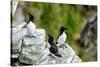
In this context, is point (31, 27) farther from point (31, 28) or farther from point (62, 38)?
point (62, 38)

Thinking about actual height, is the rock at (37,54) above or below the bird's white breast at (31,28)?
below

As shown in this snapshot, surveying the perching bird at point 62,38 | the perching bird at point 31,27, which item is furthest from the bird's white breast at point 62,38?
the perching bird at point 31,27

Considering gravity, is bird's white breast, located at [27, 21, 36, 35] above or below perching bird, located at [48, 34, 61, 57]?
above

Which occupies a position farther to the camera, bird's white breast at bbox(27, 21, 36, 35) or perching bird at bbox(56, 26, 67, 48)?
perching bird at bbox(56, 26, 67, 48)

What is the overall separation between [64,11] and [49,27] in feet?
0.77

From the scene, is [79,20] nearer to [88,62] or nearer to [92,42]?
[92,42]

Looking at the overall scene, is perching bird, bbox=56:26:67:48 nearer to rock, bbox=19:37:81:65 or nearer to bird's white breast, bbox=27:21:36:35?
rock, bbox=19:37:81:65

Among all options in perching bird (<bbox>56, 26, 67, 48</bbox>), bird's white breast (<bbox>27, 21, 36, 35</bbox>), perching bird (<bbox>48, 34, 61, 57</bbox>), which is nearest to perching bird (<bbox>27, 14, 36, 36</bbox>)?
bird's white breast (<bbox>27, 21, 36, 35</bbox>)

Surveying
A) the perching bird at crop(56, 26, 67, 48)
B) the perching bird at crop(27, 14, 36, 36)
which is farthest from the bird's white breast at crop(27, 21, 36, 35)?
the perching bird at crop(56, 26, 67, 48)

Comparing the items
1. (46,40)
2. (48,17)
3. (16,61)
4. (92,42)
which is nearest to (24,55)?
(16,61)

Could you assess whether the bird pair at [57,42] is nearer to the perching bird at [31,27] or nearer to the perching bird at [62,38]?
the perching bird at [62,38]

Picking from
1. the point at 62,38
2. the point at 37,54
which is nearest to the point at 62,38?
the point at 62,38

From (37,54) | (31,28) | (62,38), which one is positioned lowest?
(37,54)

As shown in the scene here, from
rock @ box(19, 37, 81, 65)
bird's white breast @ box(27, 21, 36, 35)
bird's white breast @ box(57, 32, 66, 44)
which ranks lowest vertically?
rock @ box(19, 37, 81, 65)
